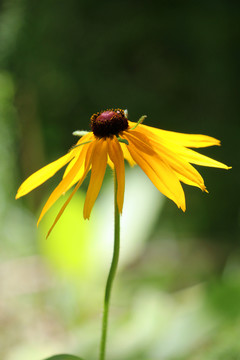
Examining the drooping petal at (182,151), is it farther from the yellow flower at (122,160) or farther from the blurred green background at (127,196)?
the blurred green background at (127,196)

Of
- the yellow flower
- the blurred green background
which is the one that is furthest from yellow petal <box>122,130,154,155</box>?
the blurred green background

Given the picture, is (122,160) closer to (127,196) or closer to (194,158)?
(194,158)

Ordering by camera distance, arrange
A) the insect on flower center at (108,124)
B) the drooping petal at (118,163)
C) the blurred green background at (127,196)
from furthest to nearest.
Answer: the blurred green background at (127,196)
the insect on flower center at (108,124)
the drooping petal at (118,163)

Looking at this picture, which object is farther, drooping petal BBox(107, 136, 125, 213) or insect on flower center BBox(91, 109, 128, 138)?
insect on flower center BBox(91, 109, 128, 138)

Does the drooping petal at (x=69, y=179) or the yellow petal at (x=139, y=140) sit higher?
the yellow petal at (x=139, y=140)

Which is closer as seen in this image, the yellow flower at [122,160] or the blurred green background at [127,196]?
the yellow flower at [122,160]

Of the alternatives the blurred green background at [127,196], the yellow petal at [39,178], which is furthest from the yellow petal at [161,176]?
the blurred green background at [127,196]

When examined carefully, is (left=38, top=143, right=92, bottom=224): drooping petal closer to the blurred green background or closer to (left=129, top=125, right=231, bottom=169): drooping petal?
(left=129, top=125, right=231, bottom=169): drooping petal

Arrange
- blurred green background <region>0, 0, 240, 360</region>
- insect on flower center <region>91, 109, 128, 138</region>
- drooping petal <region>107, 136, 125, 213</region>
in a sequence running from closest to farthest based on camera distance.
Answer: drooping petal <region>107, 136, 125, 213</region> < insect on flower center <region>91, 109, 128, 138</region> < blurred green background <region>0, 0, 240, 360</region>
